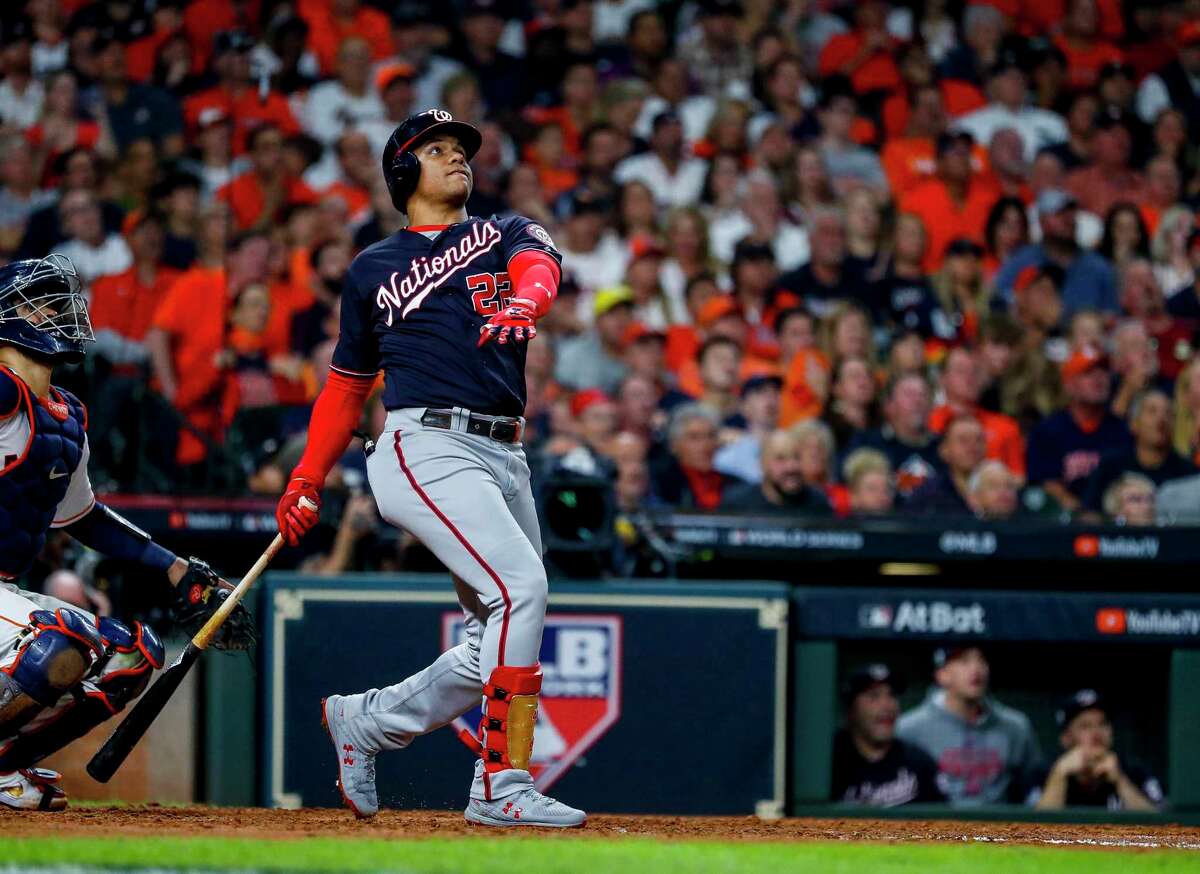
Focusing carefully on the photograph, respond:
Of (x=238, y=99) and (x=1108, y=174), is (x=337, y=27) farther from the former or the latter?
(x=1108, y=174)

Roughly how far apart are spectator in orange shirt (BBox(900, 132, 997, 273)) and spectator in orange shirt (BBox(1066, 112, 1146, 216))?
1.69 ft

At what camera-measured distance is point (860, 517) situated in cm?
719

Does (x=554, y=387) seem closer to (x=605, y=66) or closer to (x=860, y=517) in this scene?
(x=860, y=517)

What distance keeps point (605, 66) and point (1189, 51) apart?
3.33 meters

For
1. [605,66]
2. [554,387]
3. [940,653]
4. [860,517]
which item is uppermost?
[605,66]

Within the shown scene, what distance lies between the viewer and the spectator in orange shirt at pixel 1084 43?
9750 millimetres

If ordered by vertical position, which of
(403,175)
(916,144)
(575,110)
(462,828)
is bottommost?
(462,828)

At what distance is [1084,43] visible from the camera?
9.81 meters

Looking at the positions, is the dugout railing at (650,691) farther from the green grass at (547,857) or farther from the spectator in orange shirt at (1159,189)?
the spectator in orange shirt at (1159,189)

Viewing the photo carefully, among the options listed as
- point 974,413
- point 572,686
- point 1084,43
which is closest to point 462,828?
point 572,686

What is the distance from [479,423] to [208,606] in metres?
0.94

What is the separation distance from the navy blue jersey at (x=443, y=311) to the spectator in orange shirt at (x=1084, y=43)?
6408 mm

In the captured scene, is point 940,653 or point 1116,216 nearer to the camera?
point 940,653

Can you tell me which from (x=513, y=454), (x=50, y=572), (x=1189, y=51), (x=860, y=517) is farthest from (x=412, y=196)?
(x=1189, y=51)
